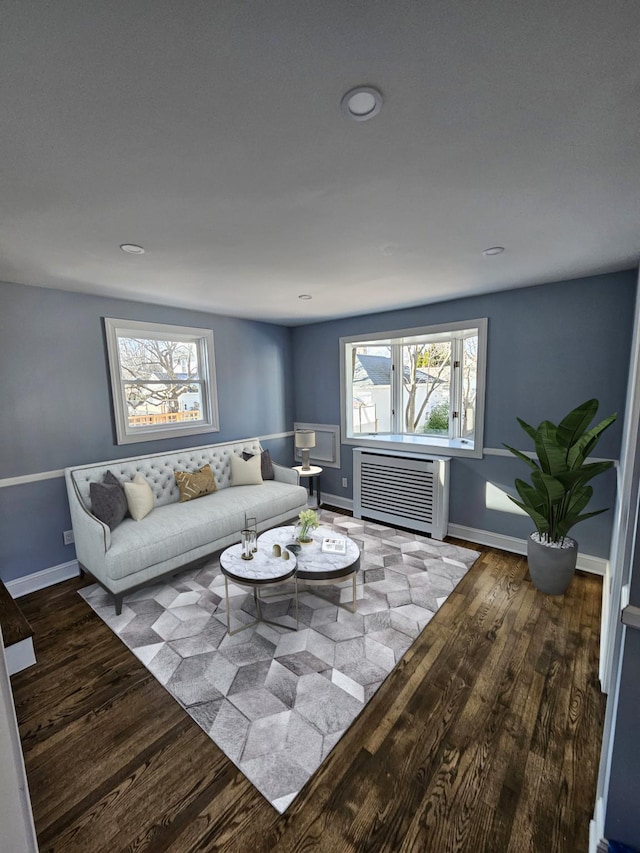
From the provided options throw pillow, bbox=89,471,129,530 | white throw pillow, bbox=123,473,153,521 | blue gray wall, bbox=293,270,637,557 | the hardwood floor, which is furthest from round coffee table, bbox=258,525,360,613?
blue gray wall, bbox=293,270,637,557

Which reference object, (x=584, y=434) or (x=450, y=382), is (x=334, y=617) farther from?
(x=450, y=382)

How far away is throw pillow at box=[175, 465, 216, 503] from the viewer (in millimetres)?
3598

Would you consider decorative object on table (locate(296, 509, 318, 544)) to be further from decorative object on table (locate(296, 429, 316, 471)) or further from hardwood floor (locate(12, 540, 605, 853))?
decorative object on table (locate(296, 429, 316, 471))

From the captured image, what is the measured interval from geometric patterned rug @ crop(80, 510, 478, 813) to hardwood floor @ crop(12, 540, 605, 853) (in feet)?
0.23

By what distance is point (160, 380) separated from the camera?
381 centimetres

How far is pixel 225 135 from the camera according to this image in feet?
3.91

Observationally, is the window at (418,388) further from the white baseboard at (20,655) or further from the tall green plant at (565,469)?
the white baseboard at (20,655)

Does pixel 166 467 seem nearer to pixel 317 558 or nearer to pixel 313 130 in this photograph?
pixel 317 558

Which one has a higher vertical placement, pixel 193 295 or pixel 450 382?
pixel 193 295

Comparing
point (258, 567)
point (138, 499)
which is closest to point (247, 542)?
point (258, 567)

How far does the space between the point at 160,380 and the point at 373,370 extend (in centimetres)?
255

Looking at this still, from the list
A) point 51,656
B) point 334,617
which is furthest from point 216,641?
point 51,656

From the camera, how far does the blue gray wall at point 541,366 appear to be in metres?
2.85

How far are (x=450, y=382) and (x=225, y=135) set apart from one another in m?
3.38
